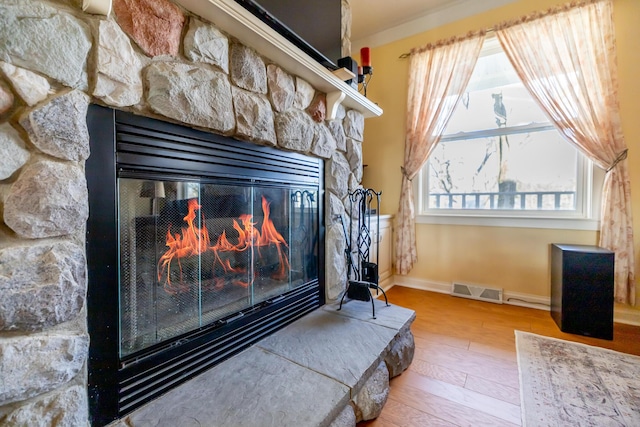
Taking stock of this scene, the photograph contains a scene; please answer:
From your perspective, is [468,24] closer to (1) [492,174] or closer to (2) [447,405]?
(1) [492,174]

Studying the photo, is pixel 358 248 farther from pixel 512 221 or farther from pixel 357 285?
pixel 512 221

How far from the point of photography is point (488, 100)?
8.60ft

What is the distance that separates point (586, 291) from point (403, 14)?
2937 mm

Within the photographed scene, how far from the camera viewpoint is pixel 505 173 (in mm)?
2543

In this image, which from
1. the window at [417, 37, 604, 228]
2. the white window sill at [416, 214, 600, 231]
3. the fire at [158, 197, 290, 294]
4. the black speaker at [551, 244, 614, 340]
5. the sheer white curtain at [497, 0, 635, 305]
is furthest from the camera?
the window at [417, 37, 604, 228]

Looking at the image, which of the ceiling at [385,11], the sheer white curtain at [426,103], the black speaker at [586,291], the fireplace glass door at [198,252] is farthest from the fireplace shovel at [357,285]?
the ceiling at [385,11]

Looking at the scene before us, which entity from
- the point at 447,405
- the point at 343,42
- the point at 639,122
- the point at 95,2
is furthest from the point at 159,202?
the point at 639,122

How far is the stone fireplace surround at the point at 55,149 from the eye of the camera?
2.07ft

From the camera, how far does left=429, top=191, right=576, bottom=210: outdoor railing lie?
2330 millimetres

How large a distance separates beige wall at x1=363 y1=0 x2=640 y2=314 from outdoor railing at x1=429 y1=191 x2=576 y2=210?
22 cm

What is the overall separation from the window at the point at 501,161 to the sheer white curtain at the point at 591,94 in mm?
163

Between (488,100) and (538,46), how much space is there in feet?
1.69

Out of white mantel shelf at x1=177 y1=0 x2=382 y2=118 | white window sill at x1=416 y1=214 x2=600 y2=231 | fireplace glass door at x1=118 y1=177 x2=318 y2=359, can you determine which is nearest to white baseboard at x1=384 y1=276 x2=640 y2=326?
white window sill at x1=416 y1=214 x2=600 y2=231

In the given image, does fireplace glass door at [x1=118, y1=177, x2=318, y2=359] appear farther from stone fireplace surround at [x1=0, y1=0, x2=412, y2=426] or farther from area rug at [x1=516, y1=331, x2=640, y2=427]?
area rug at [x1=516, y1=331, x2=640, y2=427]
